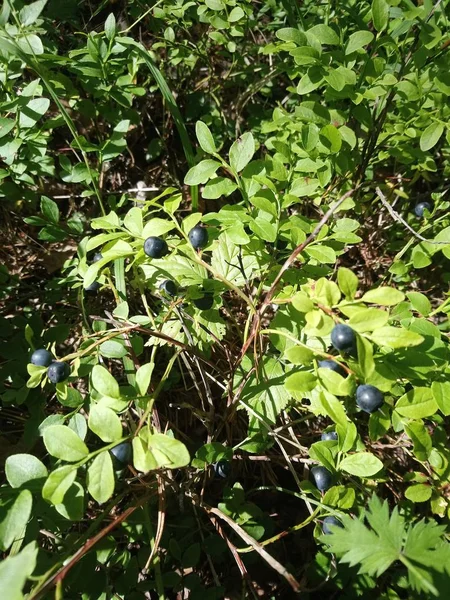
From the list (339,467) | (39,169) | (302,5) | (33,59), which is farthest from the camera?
(302,5)

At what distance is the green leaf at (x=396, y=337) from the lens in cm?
83

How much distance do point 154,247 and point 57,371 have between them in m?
0.38

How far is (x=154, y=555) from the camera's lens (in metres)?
1.24

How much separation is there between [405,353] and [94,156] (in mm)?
1891

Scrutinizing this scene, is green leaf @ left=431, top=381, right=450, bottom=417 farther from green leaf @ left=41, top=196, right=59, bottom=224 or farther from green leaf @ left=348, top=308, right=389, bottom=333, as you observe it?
green leaf @ left=41, top=196, right=59, bottom=224

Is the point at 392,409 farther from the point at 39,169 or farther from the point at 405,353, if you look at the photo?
the point at 39,169

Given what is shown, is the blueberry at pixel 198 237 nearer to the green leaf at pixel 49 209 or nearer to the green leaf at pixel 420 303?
the green leaf at pixel 420 303

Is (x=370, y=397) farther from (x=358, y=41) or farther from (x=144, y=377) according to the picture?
(x=358, y=41)

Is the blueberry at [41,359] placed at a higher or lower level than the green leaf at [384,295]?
lower

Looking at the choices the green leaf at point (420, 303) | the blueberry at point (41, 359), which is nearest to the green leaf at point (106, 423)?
the blueberry at point (41, 359)

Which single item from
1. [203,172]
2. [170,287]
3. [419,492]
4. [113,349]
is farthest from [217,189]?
[419,492]

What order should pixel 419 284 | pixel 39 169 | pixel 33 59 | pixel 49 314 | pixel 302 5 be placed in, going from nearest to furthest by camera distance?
pixel 33 59, pixel 39 169, pixel 49 314, pixel 419 284, pixel 302 5

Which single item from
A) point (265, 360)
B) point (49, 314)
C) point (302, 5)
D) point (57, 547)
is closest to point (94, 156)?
point (49, 314)

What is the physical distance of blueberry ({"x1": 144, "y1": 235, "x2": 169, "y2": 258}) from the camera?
3.89 feet
